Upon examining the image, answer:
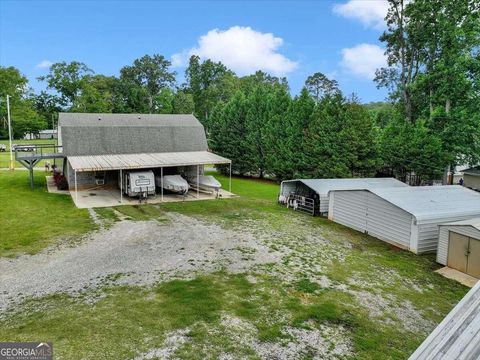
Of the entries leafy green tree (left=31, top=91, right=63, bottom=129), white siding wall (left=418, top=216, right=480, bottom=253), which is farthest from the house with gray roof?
leafy green tree (left=31, top=91, right=63, bottom=129)

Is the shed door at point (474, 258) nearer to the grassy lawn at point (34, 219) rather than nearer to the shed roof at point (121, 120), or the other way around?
the grassy lawn at point (34, 219)

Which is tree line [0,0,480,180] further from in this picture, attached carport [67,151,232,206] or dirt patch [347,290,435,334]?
dirt patch [347,290,435,334]

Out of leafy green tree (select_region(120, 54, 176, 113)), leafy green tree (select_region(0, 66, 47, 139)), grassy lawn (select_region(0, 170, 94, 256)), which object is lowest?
grassy lawn (select_region(0, 170, 94, 256))

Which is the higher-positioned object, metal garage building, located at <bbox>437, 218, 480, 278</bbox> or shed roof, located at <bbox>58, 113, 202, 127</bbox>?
shed roof, located at <bbox>58, 113, 202, 127</bbox>

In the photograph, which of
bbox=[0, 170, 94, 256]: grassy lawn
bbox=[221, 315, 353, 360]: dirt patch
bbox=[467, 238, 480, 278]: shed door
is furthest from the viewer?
bbox=[0, 170, 94, 256]: grassy lawn

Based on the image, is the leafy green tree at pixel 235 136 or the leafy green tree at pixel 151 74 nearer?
the leafy green tree at pixel 235 136

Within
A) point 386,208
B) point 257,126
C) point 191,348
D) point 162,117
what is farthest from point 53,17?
point 191,348

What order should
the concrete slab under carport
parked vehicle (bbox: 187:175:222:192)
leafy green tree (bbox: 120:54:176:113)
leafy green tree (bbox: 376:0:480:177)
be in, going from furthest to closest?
1. leafy green tree (bbox: 120:54:176:113)
2. leafy green tree (bbox: 376:0:480:177)
3. parked vehicle (bbox: 187:175:222:192)
4. the concrete slab under carport

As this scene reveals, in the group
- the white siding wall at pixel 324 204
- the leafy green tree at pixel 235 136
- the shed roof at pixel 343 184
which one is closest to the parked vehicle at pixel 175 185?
the shed roof at pixel 343 184
